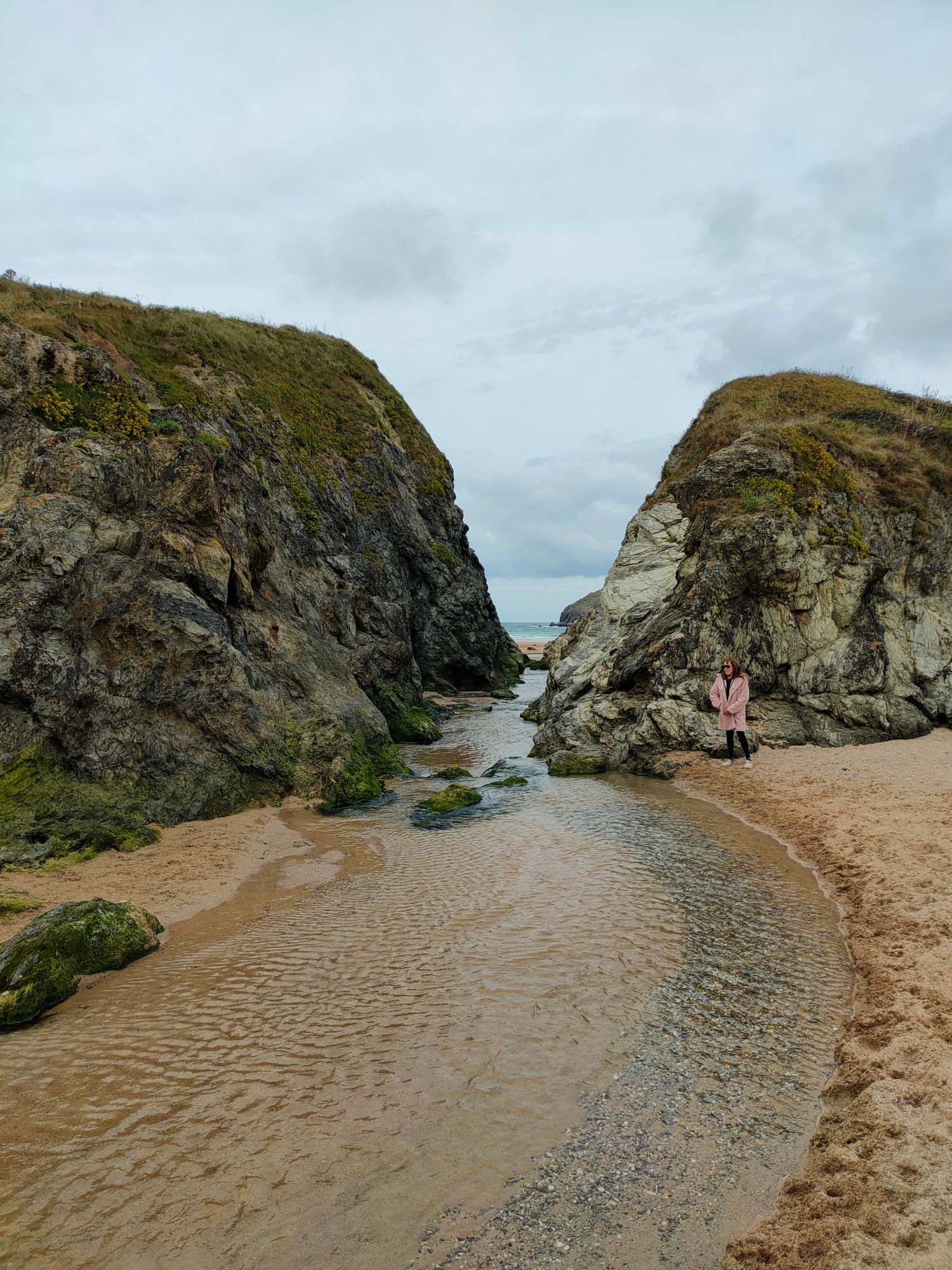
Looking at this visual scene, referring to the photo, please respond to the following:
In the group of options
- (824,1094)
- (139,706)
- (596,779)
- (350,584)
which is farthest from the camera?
(350,584)

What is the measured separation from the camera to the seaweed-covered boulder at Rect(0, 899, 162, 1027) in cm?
649

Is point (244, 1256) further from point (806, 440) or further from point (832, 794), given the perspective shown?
point (806, 440)

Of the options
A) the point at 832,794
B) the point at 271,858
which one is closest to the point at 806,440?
the point at 832,794

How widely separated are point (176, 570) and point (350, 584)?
15.4 metres

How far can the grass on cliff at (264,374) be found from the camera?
80.3 ft

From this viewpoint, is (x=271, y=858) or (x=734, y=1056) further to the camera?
(x=271, y=858)

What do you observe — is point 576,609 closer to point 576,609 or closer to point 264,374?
point 576,609

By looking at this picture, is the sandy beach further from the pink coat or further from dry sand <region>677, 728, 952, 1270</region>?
the pink coat

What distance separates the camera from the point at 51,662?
11.6 metres

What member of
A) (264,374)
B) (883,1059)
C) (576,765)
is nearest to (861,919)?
(883,1059)

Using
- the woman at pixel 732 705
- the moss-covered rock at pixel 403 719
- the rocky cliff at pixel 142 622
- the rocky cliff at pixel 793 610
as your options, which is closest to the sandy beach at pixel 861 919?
the woman at pixel 732 705

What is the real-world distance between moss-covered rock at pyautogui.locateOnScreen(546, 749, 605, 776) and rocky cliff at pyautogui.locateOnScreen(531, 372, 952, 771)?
0.08 meters

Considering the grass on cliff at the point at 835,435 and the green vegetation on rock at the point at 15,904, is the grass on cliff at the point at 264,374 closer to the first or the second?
the green vegetation on rock at the point at 15,904

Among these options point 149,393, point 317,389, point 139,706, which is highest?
point 317,389
